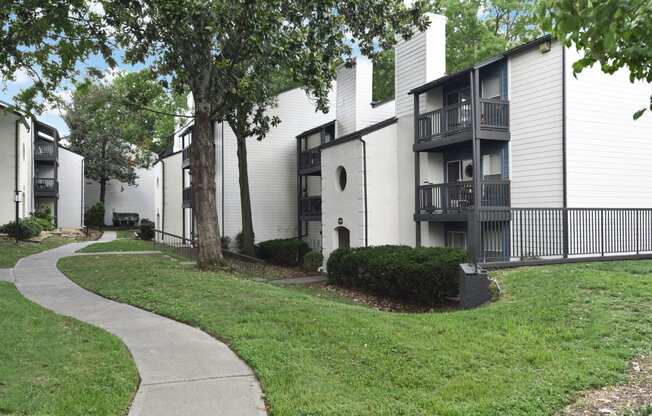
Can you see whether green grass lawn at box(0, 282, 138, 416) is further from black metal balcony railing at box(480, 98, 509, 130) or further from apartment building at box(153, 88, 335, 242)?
apartment building at box(153, 88, 335, 242)

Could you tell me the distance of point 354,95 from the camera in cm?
2492

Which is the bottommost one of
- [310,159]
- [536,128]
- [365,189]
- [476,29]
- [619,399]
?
[619,399]

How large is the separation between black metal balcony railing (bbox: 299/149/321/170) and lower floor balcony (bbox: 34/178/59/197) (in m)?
21.2

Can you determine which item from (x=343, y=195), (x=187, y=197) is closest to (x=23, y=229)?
(x=187, y=197)

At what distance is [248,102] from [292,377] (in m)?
12.3

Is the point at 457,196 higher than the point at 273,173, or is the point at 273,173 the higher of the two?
the point at 273,173

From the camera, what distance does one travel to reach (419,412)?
4.90 metres

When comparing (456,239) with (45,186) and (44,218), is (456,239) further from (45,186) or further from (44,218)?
(45,186)

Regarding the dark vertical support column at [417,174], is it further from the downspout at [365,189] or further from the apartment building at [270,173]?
the apartment building at [270,173]

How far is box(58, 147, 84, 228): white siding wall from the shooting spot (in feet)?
152

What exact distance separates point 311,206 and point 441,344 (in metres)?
20.5

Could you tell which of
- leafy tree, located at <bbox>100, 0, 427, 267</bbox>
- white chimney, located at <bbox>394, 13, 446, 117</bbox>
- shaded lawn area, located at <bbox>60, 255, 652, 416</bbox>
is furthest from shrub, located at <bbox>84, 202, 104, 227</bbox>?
shaded lawn area, located at <bbox>60, 255, 652, 416</bbox>

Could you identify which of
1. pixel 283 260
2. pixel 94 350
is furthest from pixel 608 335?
pixel 283 260

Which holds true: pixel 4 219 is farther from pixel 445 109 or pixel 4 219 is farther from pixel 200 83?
pixel 445 109
